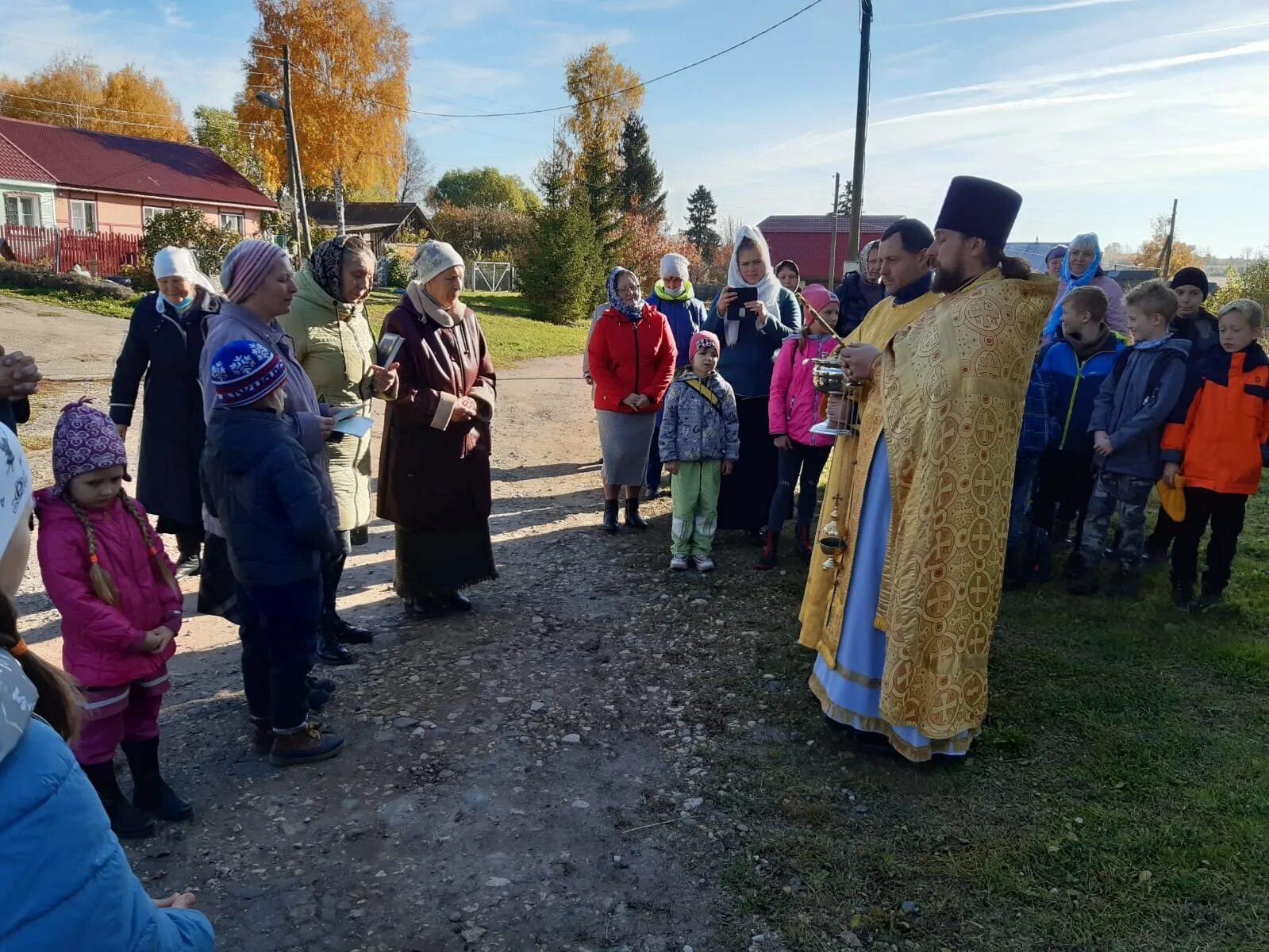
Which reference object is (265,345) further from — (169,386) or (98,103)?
(98,103)

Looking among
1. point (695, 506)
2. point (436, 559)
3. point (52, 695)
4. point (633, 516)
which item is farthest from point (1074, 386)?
point (52, 695)

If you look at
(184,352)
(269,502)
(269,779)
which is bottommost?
(269,779)

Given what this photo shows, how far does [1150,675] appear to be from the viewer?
15.3ft

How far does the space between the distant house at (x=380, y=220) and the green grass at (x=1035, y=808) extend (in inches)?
1755

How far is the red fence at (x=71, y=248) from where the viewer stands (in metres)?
25.5

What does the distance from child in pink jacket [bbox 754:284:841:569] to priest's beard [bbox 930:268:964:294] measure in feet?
6.94

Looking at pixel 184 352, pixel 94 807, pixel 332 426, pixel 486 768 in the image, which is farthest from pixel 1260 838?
pixel 184 352

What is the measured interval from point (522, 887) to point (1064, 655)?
3.46 meters

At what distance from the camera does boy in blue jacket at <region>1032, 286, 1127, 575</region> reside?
234 inches

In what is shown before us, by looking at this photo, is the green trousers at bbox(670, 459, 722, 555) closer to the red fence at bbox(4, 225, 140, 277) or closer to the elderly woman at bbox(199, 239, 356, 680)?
the elderly woman at bbox(199, 239, 356, 680)

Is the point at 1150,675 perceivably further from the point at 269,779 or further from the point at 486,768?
the point at 269,779

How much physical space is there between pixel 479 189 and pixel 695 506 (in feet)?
266

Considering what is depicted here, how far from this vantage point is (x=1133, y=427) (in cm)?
549

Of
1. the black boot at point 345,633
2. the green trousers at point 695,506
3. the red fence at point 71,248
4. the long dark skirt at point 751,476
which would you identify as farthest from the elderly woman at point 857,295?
the red fence at point 71,248
